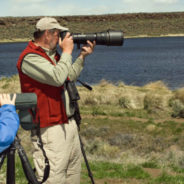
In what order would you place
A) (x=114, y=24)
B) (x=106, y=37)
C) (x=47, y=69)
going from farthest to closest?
(x=114, y=24) < (x=106, y=37) < (x=47, y=69)

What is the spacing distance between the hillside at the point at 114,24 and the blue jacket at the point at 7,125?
117411 millimetres

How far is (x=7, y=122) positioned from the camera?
2.16m

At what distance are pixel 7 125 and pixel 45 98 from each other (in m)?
1.03

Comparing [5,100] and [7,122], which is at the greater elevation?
[5,100]

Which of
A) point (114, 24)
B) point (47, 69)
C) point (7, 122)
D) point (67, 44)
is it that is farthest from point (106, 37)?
point (114, 24)

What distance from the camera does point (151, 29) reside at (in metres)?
129

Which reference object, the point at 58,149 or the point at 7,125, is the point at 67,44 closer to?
the point at 58,149

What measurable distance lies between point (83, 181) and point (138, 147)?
473cm

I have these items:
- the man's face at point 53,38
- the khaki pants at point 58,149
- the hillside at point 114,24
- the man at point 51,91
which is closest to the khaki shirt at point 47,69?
the man at point 51,91

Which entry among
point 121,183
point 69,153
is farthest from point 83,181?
point 69,153

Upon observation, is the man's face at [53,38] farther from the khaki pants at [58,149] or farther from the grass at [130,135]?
the grass at [130,135]

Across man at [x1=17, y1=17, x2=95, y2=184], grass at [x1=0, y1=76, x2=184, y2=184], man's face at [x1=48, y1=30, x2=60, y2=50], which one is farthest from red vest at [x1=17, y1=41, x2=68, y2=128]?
grass at [x1=0, y1=76, x2=184, y2=184]

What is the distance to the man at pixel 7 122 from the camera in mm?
2158

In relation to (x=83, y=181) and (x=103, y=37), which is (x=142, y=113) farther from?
(x=103, y=37)
